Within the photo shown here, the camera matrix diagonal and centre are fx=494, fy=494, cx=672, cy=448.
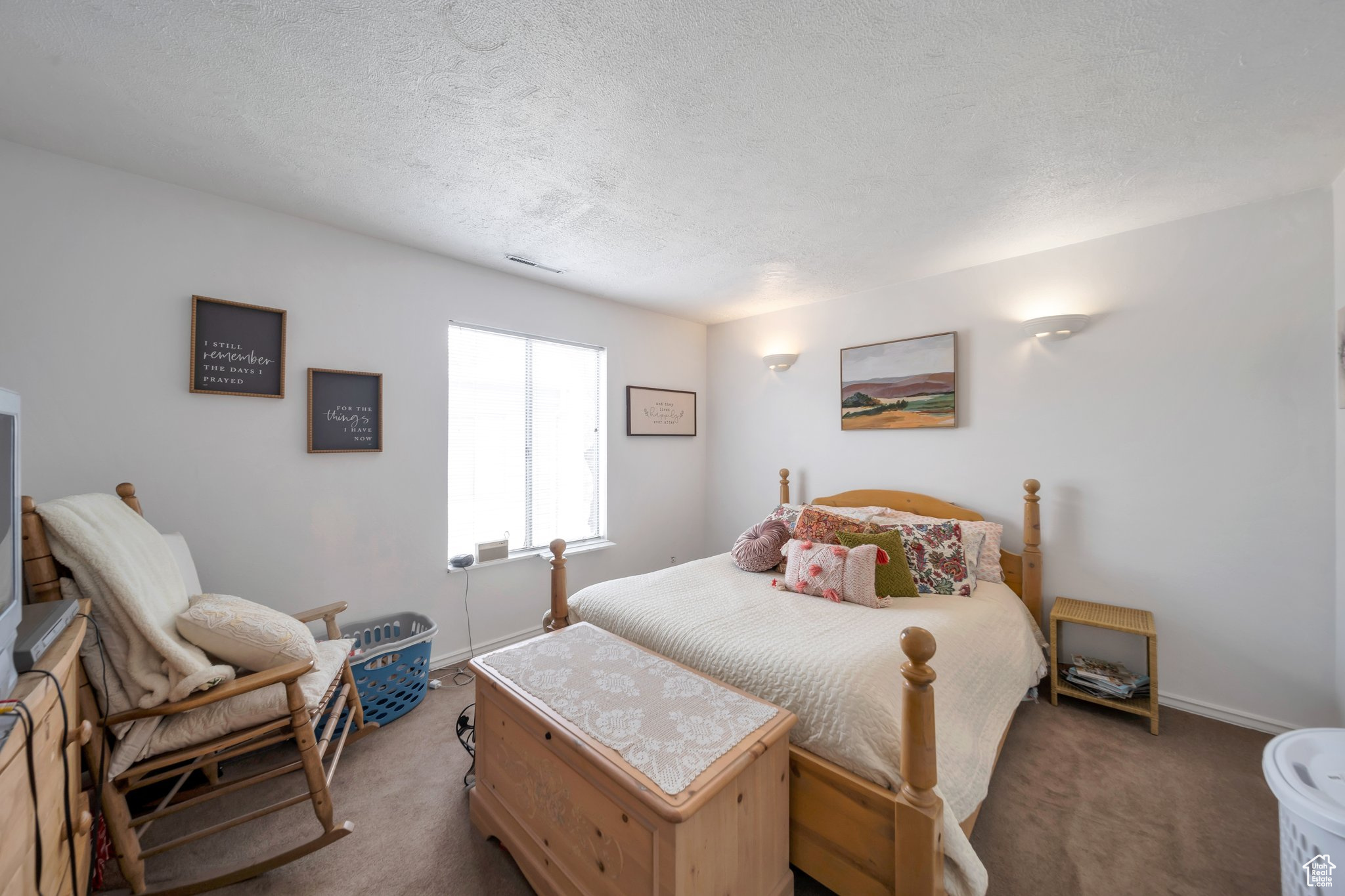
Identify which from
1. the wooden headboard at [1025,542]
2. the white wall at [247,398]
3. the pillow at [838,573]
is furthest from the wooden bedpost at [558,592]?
the wooden headboard at [1025,542]

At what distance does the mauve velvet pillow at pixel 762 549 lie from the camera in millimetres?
2846

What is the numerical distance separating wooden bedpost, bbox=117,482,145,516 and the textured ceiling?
1263 mm

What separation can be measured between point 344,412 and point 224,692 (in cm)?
146

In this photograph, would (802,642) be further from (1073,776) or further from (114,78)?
(114,78)

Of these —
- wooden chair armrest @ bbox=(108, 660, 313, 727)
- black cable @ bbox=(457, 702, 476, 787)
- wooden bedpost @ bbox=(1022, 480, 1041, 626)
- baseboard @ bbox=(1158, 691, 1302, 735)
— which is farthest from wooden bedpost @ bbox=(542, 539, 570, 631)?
baseboard @ bbox=(1158, 691, 1302, 735)

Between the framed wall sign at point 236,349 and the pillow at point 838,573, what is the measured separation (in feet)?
8.67

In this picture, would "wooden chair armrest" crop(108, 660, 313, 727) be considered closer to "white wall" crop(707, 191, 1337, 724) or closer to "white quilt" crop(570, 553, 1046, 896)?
"white quilt" crop(570, 553, 1046, 896)

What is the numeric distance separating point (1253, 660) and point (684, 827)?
2.88 metres

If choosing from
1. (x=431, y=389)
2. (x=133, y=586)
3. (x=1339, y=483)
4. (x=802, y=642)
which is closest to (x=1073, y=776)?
(x=802, y=642)

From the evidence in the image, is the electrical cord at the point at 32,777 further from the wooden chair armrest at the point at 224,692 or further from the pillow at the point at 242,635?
the pillow at the point at 242,635

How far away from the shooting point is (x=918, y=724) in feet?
4.06

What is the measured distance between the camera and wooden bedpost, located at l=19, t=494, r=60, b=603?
1326mm

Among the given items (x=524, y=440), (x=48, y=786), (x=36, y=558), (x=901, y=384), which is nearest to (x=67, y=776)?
(x=48, y=786)

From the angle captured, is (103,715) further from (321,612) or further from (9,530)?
(321,612)
